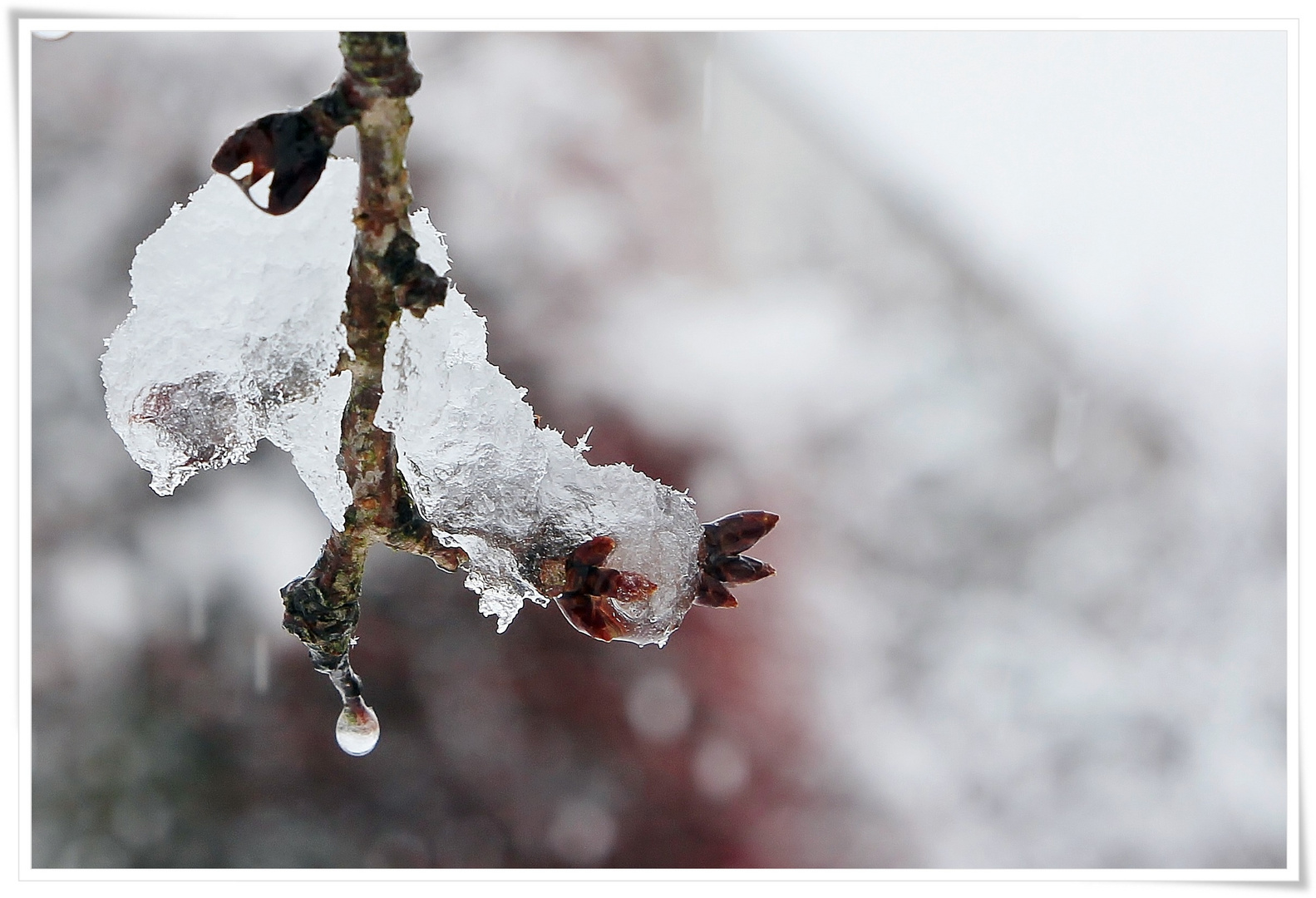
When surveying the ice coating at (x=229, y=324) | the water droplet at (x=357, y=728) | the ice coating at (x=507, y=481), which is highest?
the ice coating at (x=229, y=324)

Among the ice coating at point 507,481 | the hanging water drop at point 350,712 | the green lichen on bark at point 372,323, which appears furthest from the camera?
the hanging water drop at point 350,712

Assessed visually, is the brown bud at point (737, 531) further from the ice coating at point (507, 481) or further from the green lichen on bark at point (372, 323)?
the green lichen on bark at point (372, 323)

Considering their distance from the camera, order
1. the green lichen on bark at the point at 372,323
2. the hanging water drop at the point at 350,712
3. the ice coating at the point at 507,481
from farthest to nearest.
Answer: the hanging water drop at the point at 350,712 → the ice coating at the point at 507,481 → the green lichen on bark at the point at 372,323

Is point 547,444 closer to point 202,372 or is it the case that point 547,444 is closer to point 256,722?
point 202,372

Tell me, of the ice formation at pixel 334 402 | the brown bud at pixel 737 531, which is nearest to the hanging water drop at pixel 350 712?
the ice formation at pixel 334 402

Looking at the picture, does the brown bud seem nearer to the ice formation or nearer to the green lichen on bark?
the ice formation

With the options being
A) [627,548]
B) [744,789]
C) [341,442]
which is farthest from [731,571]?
[744,789]

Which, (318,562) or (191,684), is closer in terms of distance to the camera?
(318,562)
